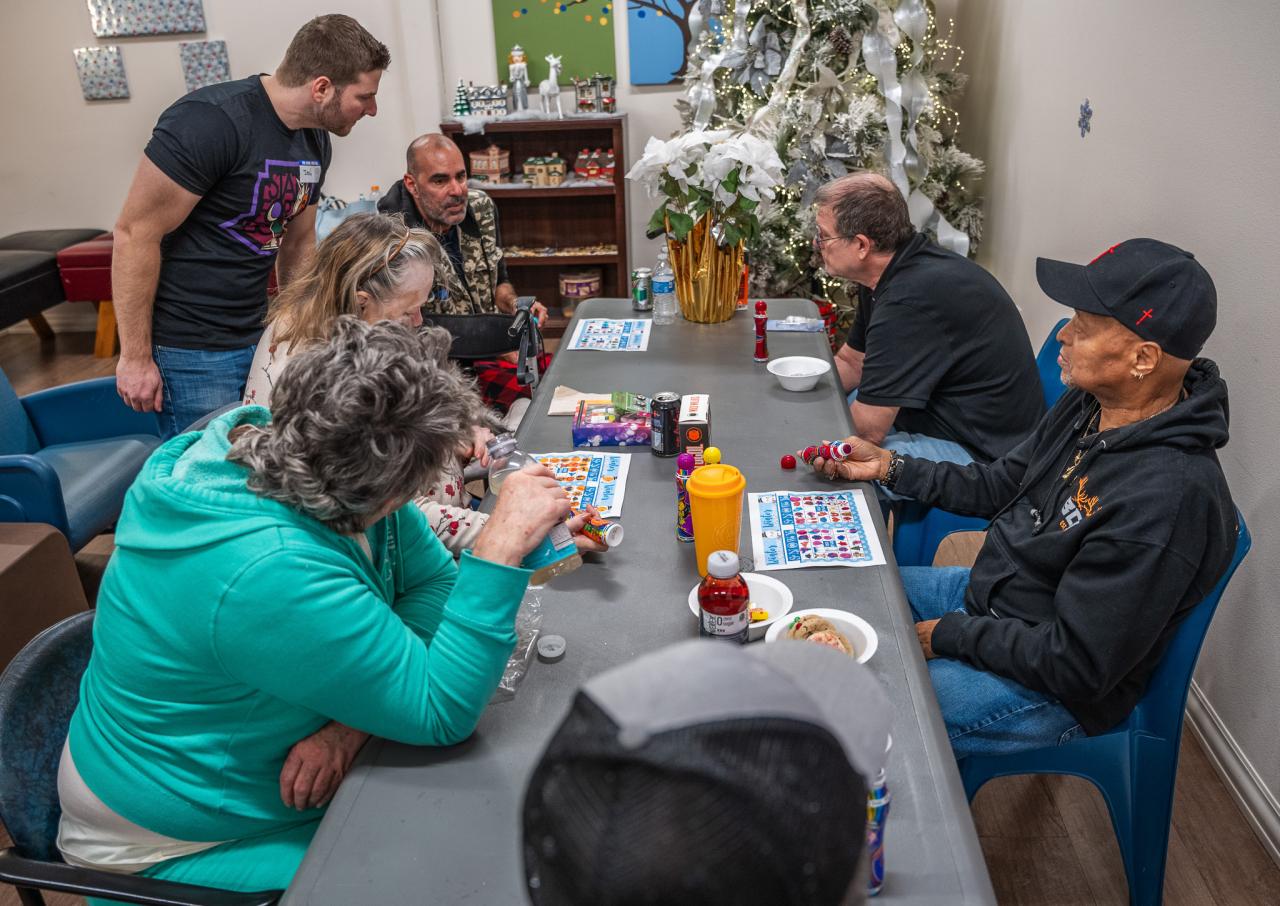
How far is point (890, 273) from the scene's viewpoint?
2.51 m

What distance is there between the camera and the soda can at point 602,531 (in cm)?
167

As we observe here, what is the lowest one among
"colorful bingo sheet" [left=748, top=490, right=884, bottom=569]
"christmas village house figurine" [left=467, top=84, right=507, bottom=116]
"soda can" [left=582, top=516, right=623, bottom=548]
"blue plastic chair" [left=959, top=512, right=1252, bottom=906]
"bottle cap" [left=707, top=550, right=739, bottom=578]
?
"blue plastic chair" [left=959, top=512, right=1252, bottom=906]

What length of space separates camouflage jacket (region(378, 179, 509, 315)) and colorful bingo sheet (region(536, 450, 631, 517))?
4.39 ft

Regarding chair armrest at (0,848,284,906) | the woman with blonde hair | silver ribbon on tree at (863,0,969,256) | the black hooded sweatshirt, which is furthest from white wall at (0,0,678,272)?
chair armrest at (0,848,284,906)

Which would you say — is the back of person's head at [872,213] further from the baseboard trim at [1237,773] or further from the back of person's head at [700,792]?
the back of person's head at [700,792]

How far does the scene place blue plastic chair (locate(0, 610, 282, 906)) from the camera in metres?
1.19

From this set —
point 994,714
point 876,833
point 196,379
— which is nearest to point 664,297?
point 196,379

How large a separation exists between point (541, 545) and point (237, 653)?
1.42ft

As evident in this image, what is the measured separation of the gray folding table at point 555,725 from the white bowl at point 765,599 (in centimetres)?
4

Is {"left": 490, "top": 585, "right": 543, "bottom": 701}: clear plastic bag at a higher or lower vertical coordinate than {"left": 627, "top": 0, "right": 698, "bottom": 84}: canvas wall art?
lower

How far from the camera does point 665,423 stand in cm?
206

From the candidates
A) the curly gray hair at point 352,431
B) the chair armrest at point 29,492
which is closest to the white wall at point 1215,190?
the curly gray hair at point 352,431

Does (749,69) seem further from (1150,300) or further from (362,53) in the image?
(1150,300)

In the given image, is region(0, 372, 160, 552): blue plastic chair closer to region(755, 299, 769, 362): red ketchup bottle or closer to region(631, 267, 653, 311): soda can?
region(631, 267, 653, 311): soda can
